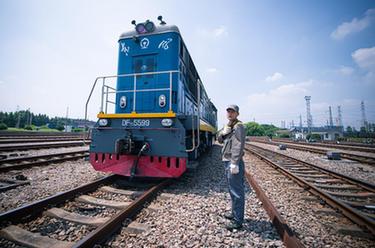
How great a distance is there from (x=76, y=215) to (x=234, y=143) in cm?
258

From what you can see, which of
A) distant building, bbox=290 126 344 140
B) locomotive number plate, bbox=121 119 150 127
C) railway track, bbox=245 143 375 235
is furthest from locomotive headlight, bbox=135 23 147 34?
distant building, bbox=290 126 344 140

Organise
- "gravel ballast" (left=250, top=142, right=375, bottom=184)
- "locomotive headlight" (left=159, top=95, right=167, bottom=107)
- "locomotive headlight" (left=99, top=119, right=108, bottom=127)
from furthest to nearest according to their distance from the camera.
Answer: "gravel ballast" (left=250, top=142, right=375, bottom=184) → "locomotive headlight" (left=159, top=95, right=167, bottom=107) → "locomotive headlight" (left=99, top=119, right=108, bottom=127)

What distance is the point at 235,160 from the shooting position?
8.85ft

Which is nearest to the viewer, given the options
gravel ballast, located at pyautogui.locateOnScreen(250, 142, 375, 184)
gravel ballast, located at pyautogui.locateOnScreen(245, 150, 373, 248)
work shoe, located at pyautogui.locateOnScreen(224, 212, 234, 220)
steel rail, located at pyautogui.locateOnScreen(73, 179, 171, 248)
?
steel rail, located at pyautogui.locateOnScreen(73, 179, 171, 248)

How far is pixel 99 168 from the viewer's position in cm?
464

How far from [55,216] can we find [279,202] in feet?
12.6

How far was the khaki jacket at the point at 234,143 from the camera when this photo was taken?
2703 mm

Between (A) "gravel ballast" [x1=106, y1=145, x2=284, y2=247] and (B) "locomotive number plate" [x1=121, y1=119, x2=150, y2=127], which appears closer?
(A) "gravel ballast" [x1=106, y1=145, x2=284, y2=247]

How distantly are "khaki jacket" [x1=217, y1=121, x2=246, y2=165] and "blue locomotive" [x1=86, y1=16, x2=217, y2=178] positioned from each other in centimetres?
112

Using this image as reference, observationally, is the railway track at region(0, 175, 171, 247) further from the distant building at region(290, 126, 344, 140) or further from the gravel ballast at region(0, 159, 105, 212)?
the distant building at region(290, 126, 344, 140)

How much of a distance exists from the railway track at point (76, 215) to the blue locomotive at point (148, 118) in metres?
0.69

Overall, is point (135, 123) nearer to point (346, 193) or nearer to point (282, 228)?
point (282, 228)

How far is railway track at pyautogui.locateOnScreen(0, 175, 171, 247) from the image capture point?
2.21 m

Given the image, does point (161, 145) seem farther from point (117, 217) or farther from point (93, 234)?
point (93, 234)
